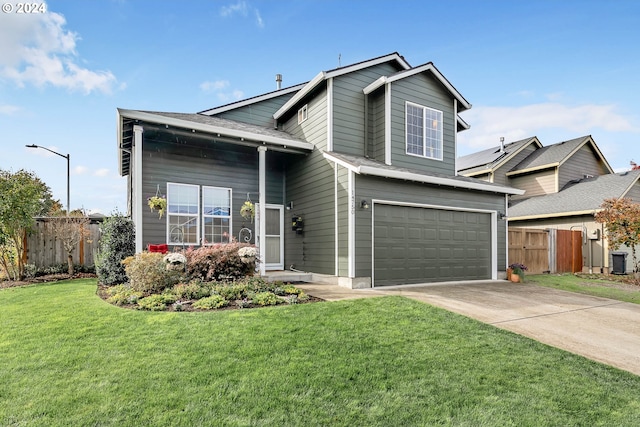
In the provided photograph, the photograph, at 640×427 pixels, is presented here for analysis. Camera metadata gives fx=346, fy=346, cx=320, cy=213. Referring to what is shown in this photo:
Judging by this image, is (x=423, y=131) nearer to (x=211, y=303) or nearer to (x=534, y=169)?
(x=211, y=303)

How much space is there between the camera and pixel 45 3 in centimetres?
838

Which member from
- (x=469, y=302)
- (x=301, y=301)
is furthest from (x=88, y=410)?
(x=469, y=302)

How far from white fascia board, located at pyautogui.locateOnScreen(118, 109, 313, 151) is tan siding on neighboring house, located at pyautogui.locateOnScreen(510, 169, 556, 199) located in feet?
47.7

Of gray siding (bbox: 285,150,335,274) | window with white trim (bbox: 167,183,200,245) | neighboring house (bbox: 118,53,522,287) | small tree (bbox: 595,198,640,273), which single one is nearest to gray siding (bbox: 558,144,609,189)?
small tree (bbox: 595,198,640,273)

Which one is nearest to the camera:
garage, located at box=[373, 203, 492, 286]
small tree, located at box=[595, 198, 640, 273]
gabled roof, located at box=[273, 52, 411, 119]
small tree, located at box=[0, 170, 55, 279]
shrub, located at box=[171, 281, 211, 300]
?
shrub, located at box=[171, 281, 211, 300]

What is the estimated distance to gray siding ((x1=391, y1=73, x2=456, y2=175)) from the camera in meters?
10.1

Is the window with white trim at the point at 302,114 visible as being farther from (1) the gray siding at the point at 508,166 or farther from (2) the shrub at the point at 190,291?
(1) the gray siding at the point at 508,166

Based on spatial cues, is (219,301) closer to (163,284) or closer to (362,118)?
(163,284)

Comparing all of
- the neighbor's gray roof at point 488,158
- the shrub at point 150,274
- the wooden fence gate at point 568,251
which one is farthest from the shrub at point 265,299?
the neighbor's gray roof at point 488,158

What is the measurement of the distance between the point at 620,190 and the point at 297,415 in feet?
60.0

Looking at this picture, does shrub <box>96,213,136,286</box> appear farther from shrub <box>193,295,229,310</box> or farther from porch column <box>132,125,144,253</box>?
shrub <box>193,295,229,310</box>

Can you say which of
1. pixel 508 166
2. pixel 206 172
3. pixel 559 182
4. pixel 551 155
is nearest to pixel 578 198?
pixel 559 182

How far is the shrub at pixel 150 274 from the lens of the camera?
6516mm

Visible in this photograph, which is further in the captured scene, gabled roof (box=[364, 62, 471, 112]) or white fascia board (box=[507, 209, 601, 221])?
white fascia board (box=[507, 209, 601, 221])
